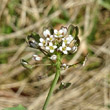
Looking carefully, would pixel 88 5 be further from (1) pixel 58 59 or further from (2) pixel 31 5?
(1) pixel 58 59

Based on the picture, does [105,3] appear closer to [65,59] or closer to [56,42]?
[65,59]

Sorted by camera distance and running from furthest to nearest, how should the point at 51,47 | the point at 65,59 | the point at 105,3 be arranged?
the point at 105,3 < the point at 65,59 < the point at 51,47

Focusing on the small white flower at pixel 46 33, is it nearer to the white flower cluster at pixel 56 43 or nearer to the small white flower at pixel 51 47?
the white flower cluster at pixel 56 43

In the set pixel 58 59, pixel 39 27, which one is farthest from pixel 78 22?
pixel 58 59

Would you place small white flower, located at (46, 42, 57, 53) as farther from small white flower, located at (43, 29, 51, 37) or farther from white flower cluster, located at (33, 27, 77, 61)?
small white flower, located at (43, 29, 51, 37)

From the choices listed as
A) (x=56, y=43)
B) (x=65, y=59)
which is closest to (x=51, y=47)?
(x=56, y=43)

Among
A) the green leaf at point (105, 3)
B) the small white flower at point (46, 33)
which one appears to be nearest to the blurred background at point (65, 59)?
the green leaf at point (105, 3)

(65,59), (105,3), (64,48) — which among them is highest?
(105,3)
